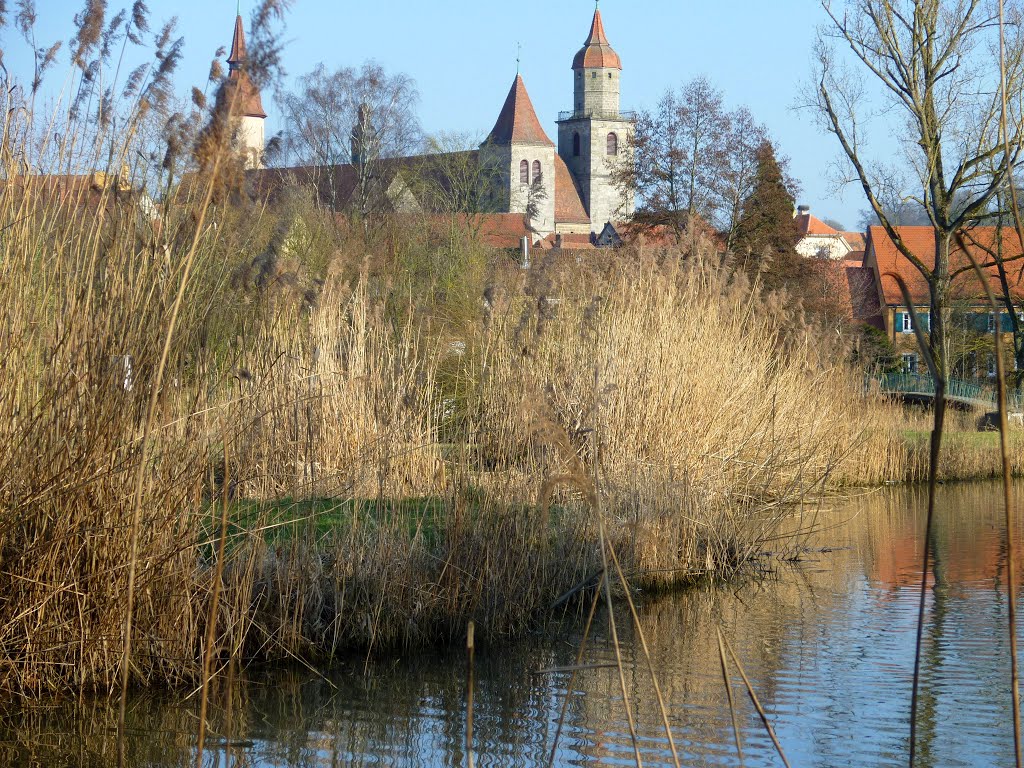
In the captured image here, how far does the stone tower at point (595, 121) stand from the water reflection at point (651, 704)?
251ft

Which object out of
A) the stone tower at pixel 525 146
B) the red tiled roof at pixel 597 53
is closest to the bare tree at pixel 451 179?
the stone tower at pixel 525 146

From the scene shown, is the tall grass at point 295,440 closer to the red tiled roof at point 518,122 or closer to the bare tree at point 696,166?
the bare tree at point 696,166

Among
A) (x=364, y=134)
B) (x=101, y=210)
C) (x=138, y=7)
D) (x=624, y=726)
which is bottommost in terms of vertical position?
(x=624, y=726)

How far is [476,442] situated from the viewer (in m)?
6.42

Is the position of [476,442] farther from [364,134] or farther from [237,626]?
[364,134]

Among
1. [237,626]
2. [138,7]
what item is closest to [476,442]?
[237,626]

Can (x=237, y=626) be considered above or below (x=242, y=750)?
above

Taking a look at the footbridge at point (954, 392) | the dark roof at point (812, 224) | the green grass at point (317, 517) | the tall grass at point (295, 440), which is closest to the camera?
the tall grass at point (295, 440)

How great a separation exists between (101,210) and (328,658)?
223 centimetres

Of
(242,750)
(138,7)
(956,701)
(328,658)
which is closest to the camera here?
(138,7)

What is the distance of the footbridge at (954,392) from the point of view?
2006 centimetres

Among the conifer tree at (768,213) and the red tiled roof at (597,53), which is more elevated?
the red tiled roof at (597,53)

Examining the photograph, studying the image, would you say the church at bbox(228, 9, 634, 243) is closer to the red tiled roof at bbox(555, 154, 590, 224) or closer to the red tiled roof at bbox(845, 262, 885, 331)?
the red tiled roof at bbox(555, 154, 590, 224)

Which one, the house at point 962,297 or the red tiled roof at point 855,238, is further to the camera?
the red tiled roof at point 855,238
